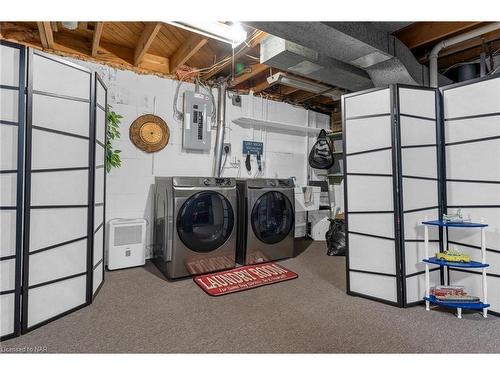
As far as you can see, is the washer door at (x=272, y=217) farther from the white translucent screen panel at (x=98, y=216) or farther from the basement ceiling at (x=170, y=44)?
the basement ceiling at (x=170, y=44)

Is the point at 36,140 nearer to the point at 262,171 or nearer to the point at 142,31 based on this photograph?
the point at 142,31

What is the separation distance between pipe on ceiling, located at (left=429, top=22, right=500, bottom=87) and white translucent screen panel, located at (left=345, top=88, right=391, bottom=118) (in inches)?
42.6

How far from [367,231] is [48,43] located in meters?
3.79

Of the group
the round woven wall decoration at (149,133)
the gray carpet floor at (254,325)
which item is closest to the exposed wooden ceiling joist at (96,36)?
the round woven wall decoration at (149,133)

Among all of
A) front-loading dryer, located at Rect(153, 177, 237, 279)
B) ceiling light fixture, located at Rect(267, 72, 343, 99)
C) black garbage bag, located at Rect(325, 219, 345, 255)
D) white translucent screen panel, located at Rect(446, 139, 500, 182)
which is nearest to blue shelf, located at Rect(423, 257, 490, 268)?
white translucent screen panel, located at Rect(446, 139, 500, 182)

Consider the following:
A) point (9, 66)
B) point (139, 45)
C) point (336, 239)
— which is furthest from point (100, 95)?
point (336, 239)

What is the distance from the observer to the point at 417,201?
2.23 metres

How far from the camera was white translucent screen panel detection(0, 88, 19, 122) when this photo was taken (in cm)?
164

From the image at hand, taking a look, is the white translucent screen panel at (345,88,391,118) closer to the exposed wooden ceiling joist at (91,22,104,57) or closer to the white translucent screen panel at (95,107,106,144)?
the white translucent screen panel at (95,107,106,144)

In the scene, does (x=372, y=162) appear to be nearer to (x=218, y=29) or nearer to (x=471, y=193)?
(x=471, y=193)

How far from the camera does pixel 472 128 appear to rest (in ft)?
7.07

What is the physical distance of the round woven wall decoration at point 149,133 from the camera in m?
3.32

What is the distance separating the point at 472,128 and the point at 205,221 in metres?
2.57

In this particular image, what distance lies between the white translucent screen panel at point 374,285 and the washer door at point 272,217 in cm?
112
